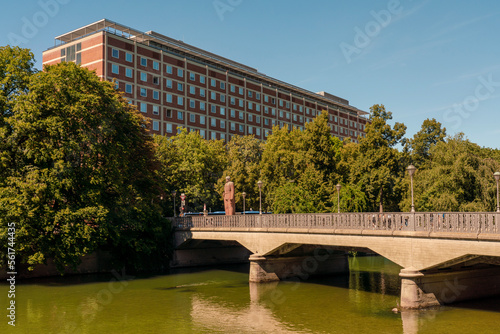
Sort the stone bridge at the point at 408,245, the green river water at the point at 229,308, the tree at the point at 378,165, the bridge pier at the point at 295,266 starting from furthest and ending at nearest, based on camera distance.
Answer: the tree at the point at 378,165 → the bridge pier at the point at 295,266 → the stone bridge at the point at 408,245 → the green river water at the point at 229,308

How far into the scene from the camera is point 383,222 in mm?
25359

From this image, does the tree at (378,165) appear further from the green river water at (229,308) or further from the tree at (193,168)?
the tree at (193,168)

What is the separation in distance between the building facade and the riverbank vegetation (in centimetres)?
2522

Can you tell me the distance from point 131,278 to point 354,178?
21.9m

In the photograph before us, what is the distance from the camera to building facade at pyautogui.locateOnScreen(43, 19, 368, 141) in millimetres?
74562

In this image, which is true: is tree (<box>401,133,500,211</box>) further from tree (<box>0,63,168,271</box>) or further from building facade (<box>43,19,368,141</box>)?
building facade (<box>43,19,368,141</box>)

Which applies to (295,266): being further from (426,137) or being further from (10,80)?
(426,137)

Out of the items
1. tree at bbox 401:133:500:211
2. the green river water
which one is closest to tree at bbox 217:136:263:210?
the green river water

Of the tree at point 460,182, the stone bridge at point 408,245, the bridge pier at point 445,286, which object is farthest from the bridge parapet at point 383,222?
the tree at point 460,182

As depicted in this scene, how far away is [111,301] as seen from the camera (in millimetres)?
28000

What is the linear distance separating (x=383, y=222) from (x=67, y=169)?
20.6 metres

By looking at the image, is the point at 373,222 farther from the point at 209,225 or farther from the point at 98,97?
the point at 98,97

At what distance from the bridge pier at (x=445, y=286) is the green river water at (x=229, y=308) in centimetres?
54

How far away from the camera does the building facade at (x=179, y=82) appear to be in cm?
7456
